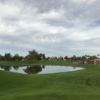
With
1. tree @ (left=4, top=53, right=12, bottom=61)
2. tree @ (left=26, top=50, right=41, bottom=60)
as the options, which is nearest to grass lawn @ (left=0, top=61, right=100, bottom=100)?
→ tree @ (left=26, top=50, right=41, bottom=60)

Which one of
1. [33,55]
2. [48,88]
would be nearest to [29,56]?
[33,55]

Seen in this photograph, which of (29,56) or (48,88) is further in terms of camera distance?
(29,56)

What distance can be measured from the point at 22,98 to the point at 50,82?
32.5ft

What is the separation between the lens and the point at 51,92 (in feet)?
76.1

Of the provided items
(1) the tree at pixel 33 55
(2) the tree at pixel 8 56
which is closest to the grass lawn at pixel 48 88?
(1) the tree at pixel 33 55

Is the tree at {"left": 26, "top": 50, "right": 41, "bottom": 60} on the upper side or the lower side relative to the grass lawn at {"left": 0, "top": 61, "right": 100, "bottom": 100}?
upper

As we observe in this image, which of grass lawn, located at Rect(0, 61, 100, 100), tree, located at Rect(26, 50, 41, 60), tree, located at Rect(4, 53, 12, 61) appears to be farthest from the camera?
tree, located at Rect(4, 53, 12, 61)

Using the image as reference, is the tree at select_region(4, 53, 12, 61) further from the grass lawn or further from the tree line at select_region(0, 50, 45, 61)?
the grass lawn

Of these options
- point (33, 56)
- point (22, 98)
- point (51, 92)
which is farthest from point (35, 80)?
point (33, 56)

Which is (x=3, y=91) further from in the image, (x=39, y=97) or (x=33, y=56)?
(x=33, y=56)

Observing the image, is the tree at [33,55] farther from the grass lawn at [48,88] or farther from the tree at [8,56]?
the grass lawn at [48,88]

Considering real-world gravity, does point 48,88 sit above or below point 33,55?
below

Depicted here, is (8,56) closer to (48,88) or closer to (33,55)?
(33,55)

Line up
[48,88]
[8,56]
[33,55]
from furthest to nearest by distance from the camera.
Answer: [8,56]
[33,55]
[48,88]
